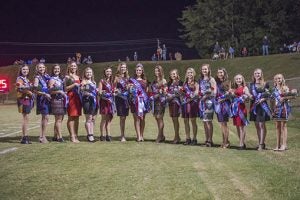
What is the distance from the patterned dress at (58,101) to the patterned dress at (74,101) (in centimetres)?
18

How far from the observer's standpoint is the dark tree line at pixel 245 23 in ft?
177

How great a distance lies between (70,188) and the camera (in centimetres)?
739

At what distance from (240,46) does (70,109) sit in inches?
1766

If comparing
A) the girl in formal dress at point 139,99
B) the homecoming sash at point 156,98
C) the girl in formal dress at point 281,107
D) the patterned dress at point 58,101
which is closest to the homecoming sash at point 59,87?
the patterned dress at point 58,101

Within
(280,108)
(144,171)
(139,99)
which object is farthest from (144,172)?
(139,99)

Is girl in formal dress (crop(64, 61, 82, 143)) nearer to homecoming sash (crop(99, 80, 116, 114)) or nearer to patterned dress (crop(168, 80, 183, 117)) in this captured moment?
homecoming sash (crop(99, 80, 116, 114))

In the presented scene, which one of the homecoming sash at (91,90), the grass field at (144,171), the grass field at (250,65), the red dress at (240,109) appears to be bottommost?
the grass field at (144,171)

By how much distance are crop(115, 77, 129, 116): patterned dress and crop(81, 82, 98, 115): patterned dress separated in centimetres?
68

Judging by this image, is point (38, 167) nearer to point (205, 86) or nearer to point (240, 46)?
point (205, 86)

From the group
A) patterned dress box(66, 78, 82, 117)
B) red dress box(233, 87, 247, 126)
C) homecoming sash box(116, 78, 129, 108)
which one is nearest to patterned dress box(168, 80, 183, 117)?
homecoming sash box(116, 78, 129, 108)

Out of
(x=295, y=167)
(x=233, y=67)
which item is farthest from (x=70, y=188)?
(x=233, y=67)

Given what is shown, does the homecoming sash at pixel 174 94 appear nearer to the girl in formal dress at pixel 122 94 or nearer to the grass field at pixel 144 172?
the girl in formal dress at pixel 122 94

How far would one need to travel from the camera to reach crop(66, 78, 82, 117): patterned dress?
13.0m

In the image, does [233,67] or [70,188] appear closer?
→ [70,188]
